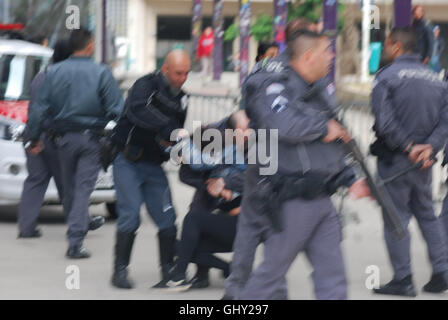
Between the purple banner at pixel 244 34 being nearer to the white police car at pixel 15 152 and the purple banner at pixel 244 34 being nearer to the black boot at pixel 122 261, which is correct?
the white police car at pixel 15 152

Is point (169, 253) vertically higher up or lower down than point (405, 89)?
lower down

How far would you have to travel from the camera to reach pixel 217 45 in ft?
117

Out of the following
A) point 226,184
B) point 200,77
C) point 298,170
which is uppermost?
point 298,170

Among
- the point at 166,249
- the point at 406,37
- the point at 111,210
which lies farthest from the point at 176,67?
the point at 111,210

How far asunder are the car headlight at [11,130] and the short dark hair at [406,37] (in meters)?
4.19

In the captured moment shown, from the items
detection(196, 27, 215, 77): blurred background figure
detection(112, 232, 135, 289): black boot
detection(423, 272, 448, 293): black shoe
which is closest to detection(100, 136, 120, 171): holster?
detection(112, 232, 135, 289): black boot

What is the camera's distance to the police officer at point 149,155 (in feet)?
26.0

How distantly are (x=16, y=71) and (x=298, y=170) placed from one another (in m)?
6.67

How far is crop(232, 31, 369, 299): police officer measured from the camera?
5.96m

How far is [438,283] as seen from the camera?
8.22 meters

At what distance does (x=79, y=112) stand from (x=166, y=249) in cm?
164

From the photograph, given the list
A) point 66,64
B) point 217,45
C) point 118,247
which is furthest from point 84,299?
point 217,45

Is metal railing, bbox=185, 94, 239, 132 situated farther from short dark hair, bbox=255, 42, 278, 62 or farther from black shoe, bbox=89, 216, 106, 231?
short dark hair, bbox=255, 42, 278, 62

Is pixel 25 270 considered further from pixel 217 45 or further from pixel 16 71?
pixel 217 45
